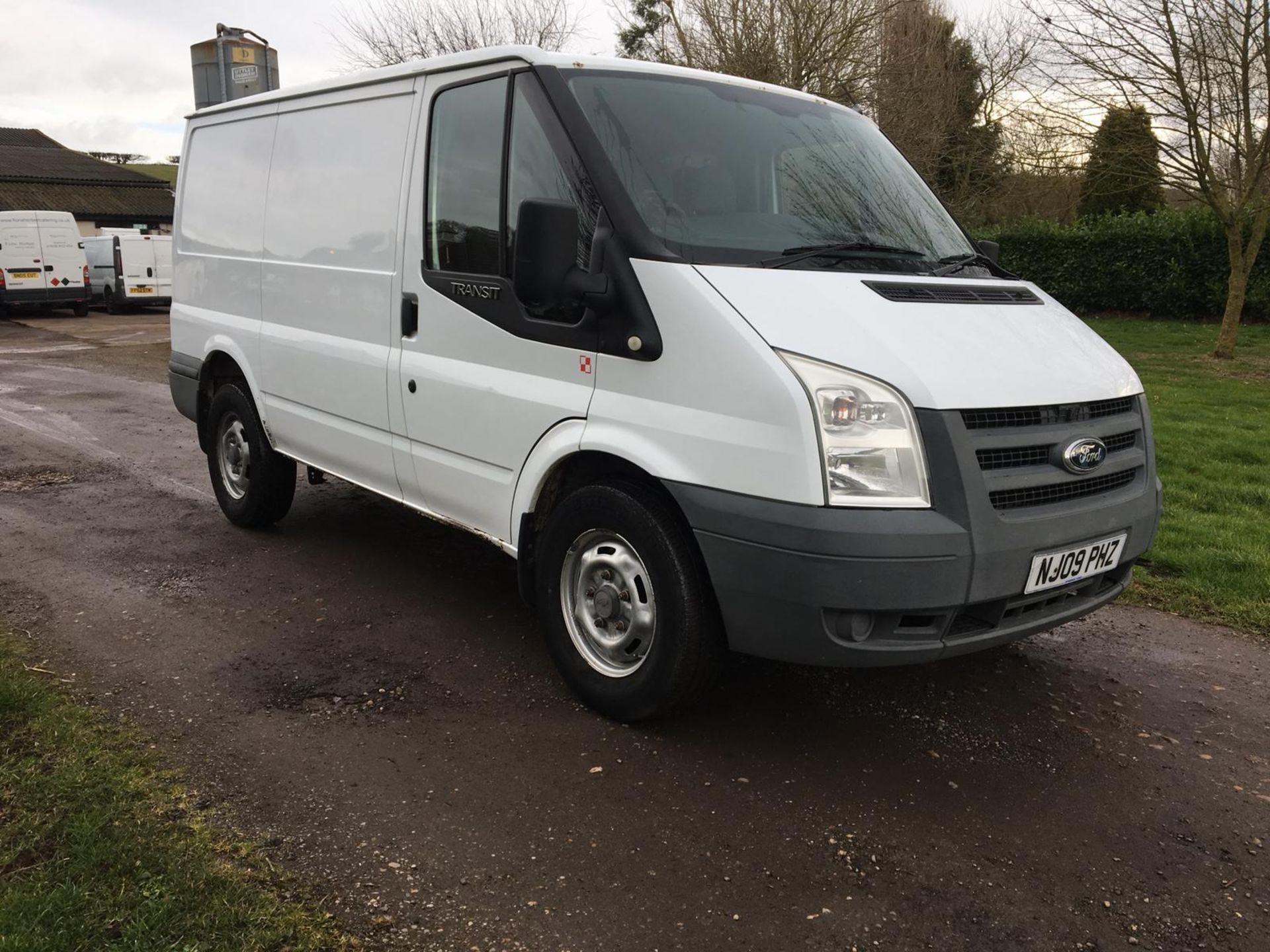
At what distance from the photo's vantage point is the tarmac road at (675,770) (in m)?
2.79

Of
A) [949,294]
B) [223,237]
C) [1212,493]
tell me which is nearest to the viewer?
[949,294]

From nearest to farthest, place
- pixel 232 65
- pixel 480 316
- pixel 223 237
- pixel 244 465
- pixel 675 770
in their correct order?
pixel 675 770
pixel 480 316
pixel 223 237
pixel 244 465
pixel 232 65

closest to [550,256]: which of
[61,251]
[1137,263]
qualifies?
[1137,263]

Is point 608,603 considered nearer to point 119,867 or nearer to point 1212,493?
point 119,867

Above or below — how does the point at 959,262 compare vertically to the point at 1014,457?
above

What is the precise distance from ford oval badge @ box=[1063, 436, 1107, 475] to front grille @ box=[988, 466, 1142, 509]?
5cm

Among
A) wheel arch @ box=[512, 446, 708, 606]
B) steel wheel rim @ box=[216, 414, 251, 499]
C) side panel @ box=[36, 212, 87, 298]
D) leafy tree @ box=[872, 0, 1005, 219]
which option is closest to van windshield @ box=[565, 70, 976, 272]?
wheel arch @ box=[512, 446, 708, 606]

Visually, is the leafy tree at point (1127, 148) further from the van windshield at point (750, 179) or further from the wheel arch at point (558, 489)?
the wheel arch at point (558, 489)

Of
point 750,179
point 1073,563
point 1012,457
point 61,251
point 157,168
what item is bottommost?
point 1073,563

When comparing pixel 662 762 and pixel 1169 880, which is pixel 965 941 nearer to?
pixel 1169 880

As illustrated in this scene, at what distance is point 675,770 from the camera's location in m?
3.52

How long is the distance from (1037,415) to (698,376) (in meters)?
1.10

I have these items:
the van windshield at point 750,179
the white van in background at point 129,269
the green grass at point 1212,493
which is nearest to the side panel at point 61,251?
Result: the white van in background at point 129,269

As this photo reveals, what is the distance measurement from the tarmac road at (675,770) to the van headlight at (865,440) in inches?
39.6
